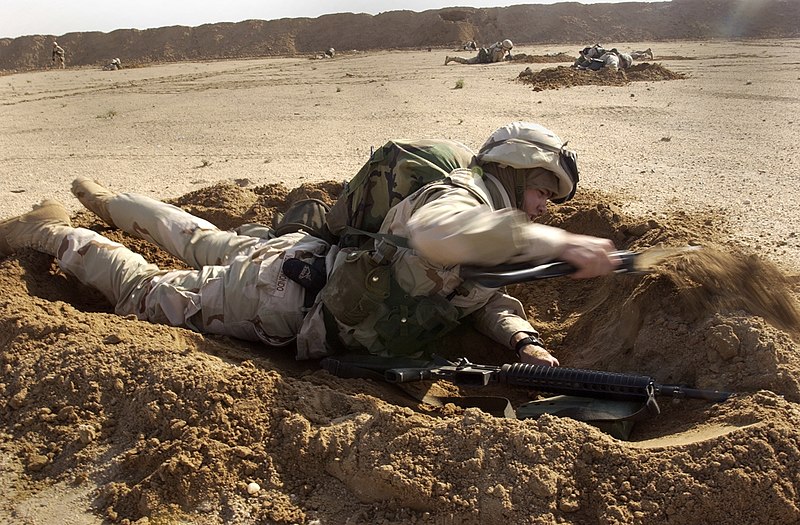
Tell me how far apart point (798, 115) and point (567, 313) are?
7.11 metres

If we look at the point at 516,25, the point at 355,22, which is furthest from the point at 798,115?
the point at 355,22

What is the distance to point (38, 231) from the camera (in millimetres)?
4340

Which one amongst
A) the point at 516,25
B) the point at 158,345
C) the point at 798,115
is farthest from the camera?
the point at 516,25

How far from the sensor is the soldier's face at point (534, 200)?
129 inches

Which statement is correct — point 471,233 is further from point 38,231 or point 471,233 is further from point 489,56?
point 489,56

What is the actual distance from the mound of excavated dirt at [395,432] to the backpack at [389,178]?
790 mm

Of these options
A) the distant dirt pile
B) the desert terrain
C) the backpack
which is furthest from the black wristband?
the distant dirt pile

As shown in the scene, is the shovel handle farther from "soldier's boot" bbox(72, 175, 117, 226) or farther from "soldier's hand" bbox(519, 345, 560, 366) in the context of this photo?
"soldier's boot" bbox(72, 175, 117, 226)

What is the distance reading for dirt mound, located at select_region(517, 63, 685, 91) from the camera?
14.6m

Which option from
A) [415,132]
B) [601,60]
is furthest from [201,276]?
[601,60]

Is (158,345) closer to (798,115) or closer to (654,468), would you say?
(654,468)

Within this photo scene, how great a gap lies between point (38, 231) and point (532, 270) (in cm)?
304

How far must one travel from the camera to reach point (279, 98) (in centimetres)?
1425

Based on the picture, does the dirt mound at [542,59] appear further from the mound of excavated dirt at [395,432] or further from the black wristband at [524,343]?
the mound of excavated dirt at [395,432]
